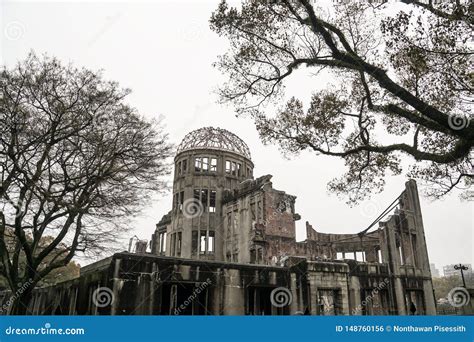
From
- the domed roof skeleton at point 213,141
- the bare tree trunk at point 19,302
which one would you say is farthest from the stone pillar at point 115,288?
the domed roof skeleton at point 213,141

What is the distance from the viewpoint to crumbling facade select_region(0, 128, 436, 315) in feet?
49.9

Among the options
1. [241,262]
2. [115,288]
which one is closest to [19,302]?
[115,288]

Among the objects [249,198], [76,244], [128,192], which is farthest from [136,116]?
[249,198]

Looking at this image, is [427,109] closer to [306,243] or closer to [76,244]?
[76,244]

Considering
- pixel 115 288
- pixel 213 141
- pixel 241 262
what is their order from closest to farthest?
1. pixel 115 288
2. pixel 241 262
3. pixel 213 141

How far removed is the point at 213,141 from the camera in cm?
3684

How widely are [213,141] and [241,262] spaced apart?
Answer: 1367 centimetres

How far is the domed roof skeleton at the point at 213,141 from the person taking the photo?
3656 centimetres

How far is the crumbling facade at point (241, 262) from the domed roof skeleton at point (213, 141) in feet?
0.35

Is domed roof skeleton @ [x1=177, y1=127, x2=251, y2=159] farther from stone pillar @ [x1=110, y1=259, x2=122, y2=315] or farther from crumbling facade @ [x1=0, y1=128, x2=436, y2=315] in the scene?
stone pillar @ [x1=110, y1=259, x2=122, y2=315]

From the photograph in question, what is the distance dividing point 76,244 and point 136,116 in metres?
6.93

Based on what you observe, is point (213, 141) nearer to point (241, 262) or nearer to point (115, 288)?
point (241, 262)

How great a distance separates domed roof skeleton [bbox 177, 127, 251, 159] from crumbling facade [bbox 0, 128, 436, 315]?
0.35ft

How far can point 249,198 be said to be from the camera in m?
31.2
